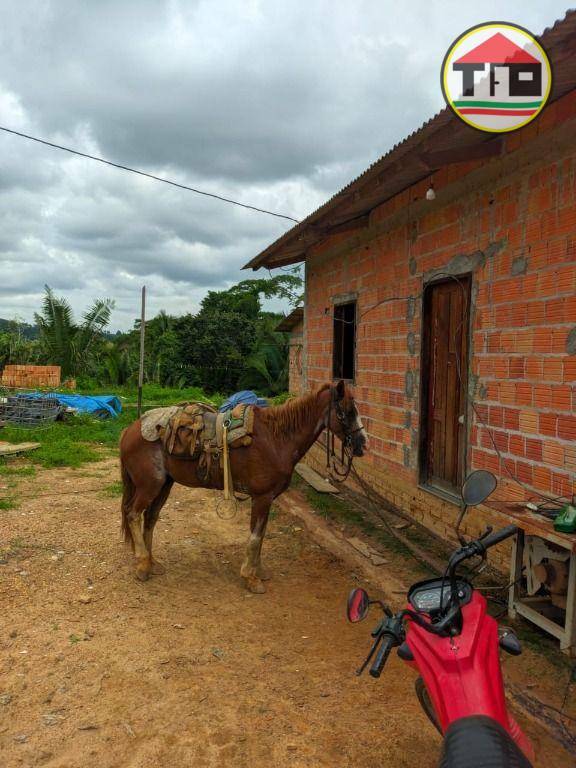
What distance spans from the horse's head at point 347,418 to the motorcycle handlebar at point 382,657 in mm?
2844

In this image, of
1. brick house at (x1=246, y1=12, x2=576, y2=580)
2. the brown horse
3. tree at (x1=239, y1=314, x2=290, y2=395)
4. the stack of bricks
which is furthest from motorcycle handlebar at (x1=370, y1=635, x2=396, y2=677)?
tree at (x1=239, y1=314, x2=290, y2=395)

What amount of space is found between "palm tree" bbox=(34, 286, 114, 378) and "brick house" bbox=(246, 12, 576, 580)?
1284 centimetres

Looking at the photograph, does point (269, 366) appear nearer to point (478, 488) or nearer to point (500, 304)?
point (500, 304)

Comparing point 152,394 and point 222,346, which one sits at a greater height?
point 222,346

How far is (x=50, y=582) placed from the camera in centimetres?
454

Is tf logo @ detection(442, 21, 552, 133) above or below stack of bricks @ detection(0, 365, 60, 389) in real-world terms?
above

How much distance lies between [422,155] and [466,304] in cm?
140

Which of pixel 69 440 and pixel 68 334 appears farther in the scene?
pixel 68 334

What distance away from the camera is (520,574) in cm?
366

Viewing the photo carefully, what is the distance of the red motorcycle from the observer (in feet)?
4.78

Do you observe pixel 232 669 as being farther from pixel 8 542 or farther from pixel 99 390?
pixel 99 390

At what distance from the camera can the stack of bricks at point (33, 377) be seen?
56.7 feet

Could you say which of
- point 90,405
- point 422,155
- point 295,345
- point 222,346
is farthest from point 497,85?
point 222,346

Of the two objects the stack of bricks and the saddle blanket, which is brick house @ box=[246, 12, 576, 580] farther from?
the stack of bricks
